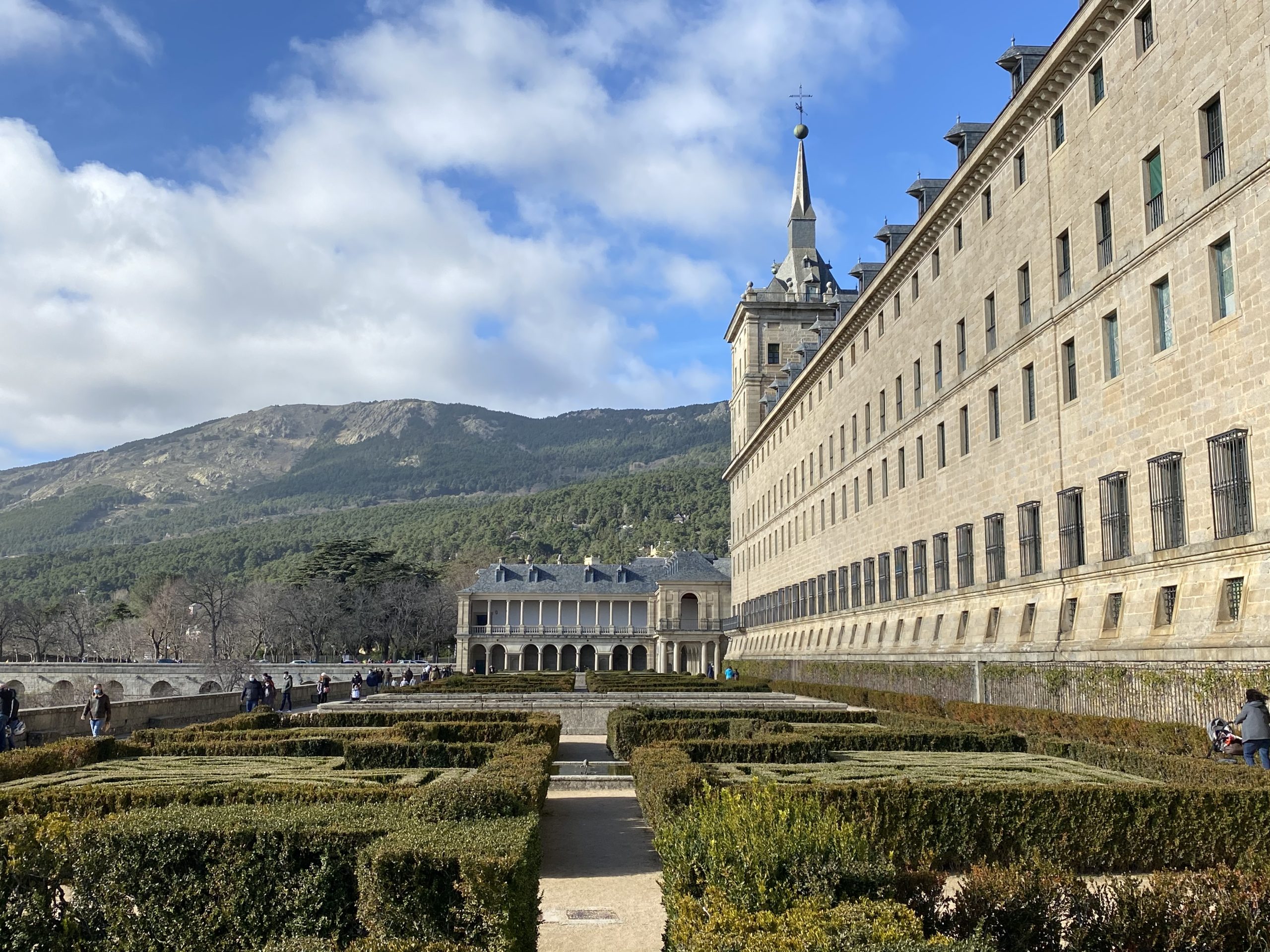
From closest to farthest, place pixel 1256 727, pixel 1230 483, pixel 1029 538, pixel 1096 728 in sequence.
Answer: pixel 1256 727
pixel 1230 483
pixel 1096 728
pixel 1029 538

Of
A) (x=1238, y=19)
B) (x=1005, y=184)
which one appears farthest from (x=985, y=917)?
(x=1005, y=184)

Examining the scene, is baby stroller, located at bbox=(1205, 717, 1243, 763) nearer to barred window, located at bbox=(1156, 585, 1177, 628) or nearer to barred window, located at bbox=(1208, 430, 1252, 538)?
barred window, located at bbox=(1208, 430, 1252, 538)

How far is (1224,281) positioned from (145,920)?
20.2m

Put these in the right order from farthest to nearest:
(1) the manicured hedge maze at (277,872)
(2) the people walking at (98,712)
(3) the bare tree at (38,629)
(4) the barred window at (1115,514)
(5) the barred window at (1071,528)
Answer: (3) the bare tree at (38,629)
(5) the barred window at (1071,528)
(2) the people walking at (98,712)
(4) the barred window at (1115,514)
(1) the manicured hedge maze at (277,872)

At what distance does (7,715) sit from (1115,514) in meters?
22.4

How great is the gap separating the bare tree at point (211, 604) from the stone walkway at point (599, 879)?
296ft

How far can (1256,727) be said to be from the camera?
1527 cm

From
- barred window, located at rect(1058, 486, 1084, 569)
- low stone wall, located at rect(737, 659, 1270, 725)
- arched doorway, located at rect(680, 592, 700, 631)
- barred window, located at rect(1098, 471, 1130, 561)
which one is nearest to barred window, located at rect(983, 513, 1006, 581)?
low stone wall, located at rect(737, 659, 1270, 725)

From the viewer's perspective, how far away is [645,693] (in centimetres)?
3606

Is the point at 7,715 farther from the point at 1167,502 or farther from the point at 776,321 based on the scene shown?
the point at 776,321

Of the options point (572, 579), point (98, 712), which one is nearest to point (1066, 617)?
point (98, 712)

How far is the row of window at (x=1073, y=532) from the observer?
64.6 ft

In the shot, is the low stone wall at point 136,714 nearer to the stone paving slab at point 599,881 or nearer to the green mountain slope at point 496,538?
the stone paving slab at point 599,881

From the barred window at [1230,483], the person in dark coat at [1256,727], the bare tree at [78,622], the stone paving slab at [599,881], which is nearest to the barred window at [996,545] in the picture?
the barred window at [1230,483]
